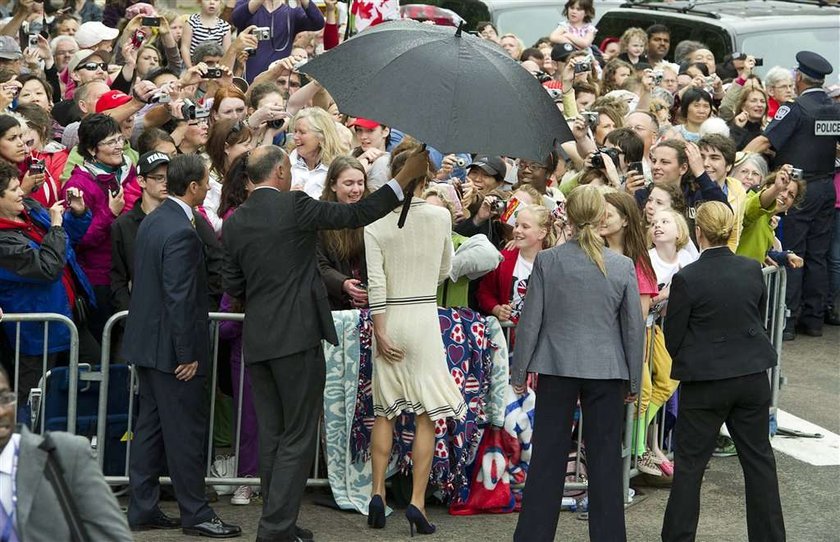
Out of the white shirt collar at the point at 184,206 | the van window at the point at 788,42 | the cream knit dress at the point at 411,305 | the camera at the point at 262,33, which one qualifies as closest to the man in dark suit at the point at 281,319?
the white shirt collar at the point at 184,206

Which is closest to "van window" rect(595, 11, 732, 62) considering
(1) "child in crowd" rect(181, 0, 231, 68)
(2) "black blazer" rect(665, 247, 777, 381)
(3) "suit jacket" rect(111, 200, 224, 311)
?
(1) "child in crowd" rect(181, 0, 231, 68)

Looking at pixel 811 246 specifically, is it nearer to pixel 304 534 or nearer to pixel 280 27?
pixel 280 27

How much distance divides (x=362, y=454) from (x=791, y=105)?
6052mm

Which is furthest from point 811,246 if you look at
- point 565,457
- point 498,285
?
point 565,457

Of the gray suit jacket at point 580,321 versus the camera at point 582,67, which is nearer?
the gray suit jacket at point 580,321

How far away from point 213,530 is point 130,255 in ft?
5.30

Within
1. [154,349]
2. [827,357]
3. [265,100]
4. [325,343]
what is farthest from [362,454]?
[827,357]

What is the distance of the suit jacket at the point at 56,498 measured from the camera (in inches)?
165

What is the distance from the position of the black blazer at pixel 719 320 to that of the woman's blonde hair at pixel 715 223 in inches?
2.3

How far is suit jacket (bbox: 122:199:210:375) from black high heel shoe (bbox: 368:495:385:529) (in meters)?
1.19

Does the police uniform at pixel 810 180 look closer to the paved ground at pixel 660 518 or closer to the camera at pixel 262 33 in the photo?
the paved ground at pixel 660 518

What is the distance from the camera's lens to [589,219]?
292 inches

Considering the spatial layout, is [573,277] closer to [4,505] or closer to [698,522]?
[698,522]

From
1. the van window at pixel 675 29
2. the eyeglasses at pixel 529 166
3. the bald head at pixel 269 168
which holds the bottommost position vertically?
the eyeglasses at pixel 529 166
